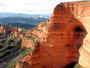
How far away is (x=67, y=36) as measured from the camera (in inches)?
488

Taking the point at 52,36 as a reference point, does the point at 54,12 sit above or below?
above

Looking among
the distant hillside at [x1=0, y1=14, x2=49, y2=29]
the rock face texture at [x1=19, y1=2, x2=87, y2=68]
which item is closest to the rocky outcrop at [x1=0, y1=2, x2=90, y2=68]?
the rock face texture at [x1=19, y1=2, x2=87, y2=68]

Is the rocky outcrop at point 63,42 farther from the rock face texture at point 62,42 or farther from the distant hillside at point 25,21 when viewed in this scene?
the distant hillside at point 25,21

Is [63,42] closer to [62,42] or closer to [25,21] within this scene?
[62,42]

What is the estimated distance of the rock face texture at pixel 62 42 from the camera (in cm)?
1214

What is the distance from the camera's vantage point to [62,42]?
12375 mm

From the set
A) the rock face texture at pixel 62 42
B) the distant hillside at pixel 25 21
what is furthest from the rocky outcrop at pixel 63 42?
the distant hillside at pixel 25 21

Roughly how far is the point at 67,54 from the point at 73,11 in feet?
6.58

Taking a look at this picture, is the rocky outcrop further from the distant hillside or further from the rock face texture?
the distant hillside

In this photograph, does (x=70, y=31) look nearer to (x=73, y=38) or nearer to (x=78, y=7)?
(x=73, y=38)

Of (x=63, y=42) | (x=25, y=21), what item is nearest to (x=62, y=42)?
(x=63, y=42)

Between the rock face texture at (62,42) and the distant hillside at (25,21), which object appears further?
the distant hillside at (25,21)

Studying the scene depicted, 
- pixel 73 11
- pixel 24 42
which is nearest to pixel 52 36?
pixel 73 11

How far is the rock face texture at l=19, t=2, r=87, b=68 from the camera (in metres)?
12.1
